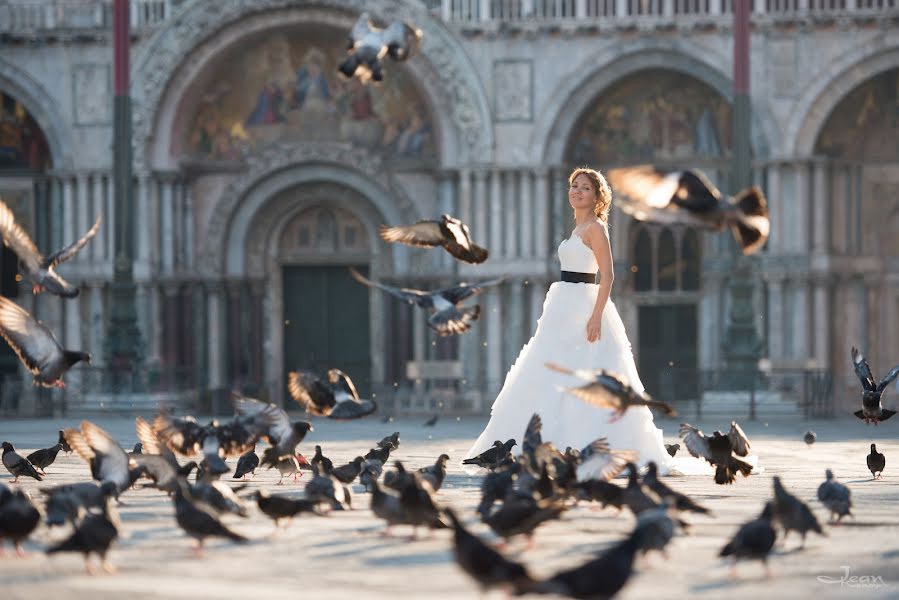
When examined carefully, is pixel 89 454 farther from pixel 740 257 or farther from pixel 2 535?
pixel 740 257

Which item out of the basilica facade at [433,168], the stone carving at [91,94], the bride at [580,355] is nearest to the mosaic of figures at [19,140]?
the basilica facade at [433,168]

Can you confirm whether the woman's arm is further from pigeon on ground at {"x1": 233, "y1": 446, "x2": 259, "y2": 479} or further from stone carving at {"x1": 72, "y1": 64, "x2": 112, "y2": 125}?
stone carving at {"x1": 72, "y1": 64, "x2": 112, "y2": 125}

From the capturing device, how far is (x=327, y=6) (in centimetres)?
2972

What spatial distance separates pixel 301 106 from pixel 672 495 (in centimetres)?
2257

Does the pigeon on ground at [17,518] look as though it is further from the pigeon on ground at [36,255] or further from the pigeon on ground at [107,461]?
the pigeon on ground at [36,255]

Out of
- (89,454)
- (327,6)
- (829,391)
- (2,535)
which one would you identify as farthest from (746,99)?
(2,535)

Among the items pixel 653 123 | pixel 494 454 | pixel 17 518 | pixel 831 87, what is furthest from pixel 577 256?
pixel 653 123

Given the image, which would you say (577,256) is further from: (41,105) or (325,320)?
(41,105)

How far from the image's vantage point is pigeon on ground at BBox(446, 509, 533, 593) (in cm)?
636

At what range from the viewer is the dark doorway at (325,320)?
3191 centimetres

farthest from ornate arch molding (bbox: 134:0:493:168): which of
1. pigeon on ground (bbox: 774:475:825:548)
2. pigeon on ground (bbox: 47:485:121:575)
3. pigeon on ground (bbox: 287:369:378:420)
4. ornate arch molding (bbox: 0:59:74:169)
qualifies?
pigeon on ground (bbox: 47:485:121:575)

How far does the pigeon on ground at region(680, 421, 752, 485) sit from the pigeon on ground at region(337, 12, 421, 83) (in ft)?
22.0

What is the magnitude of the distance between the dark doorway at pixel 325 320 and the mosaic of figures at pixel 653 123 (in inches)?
187

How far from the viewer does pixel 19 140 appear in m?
31.8
